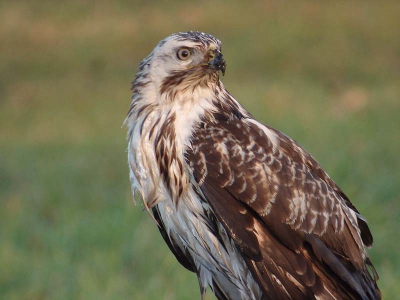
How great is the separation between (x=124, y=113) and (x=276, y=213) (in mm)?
8197

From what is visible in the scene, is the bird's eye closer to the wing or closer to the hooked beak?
the hooked beak

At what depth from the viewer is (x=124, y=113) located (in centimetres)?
1275

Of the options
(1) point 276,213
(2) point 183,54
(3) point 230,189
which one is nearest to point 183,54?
(2) point 183,54

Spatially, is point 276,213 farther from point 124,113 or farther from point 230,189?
point 124,113

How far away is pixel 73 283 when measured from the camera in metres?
6.89

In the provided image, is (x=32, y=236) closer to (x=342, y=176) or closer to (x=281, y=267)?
(x=342, y=176)

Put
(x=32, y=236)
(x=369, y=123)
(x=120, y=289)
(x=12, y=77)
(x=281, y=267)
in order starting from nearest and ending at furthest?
(x=281, y=267) → (x=120, y=289) → (x=32, y=236) → (x=369, y=123) → (x=12, y=77)

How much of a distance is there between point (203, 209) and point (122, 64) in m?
11.3

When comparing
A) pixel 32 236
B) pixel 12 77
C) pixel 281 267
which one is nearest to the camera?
pixel 281 267

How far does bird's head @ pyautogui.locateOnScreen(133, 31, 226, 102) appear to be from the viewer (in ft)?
15.6

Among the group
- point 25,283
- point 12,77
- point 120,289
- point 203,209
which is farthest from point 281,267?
point 12,77

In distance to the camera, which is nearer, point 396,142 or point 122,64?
point 396,142

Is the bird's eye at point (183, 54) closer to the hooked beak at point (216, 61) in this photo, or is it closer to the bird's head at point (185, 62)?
the bird's head at point (185, 62)

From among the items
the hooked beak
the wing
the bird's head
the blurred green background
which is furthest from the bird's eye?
Answer: the blurred green background
